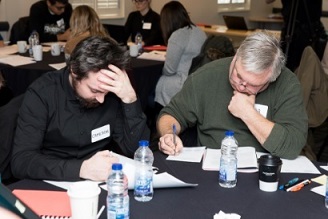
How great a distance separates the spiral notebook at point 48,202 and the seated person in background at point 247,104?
0.61 metres

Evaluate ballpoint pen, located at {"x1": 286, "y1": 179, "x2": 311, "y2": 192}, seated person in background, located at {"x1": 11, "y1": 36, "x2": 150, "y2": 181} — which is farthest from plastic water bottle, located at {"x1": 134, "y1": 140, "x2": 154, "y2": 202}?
ballpoint pen, located at {"x1": 286, "y1": 179, "x2": 311, "y2": 192}

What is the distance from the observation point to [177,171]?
1810 mm

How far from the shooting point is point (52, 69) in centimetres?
381

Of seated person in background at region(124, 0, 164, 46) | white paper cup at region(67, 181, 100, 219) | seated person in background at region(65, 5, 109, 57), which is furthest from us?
seated person in background at region(124, 0, 164, 46)

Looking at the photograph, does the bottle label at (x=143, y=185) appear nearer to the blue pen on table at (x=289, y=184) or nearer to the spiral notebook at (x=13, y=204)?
the blue pen on table at (x=289, y=184)

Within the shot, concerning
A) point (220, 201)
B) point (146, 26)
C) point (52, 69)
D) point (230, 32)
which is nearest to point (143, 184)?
point (220, 201)

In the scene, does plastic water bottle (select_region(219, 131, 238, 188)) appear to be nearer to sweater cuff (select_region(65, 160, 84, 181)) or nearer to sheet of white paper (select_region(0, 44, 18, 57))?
sweater cuff (select_region(65, 160, 84, 181))

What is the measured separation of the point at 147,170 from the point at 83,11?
304 cm

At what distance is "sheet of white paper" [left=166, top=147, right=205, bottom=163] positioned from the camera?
194cm

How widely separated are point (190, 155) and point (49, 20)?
13.9ft

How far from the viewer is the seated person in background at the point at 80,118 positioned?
5.53 feet

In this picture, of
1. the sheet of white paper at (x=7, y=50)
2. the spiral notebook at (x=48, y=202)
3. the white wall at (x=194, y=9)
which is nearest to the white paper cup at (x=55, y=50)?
the sheet of white paper at (x=7, y=50)

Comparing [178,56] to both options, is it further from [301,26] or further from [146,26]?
[146,26]

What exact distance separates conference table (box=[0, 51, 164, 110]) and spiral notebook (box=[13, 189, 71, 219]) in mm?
2105
